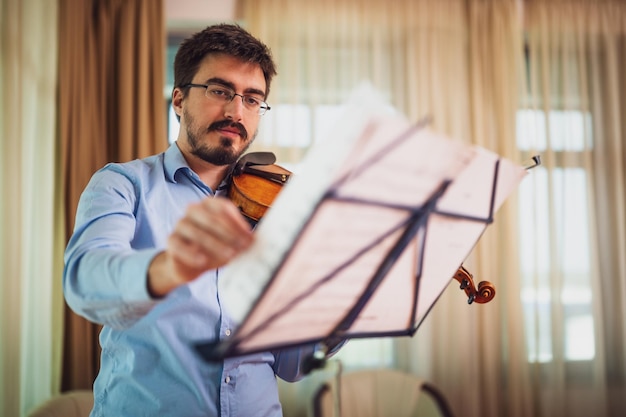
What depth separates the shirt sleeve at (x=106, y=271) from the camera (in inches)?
25.9

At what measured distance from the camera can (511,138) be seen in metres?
2.88

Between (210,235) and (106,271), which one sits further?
(106,271)

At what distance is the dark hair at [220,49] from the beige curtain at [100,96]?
134cm

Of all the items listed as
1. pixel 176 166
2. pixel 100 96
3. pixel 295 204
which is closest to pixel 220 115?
pixel 176 166

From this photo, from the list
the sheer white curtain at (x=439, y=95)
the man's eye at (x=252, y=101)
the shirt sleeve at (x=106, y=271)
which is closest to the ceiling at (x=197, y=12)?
the sheer white curtain at (x=439, y=95)

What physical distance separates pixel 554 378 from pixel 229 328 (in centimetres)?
236

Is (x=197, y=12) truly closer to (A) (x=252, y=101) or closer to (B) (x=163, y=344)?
(A) (x=252, y=101)

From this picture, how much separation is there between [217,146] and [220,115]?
0.07 meters

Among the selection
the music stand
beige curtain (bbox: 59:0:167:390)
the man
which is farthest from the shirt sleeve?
beige curtain (bbox: 59:0:167:390)

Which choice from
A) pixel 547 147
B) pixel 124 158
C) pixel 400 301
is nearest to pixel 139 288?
pixel 400 301

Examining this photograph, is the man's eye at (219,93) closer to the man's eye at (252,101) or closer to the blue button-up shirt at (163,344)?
the man's eye at (252,101)

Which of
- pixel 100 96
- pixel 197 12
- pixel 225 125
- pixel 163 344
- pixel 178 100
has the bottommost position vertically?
pixel 163 344

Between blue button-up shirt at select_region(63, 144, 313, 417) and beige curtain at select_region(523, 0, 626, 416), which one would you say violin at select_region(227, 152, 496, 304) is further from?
beige curtain at select_region(523, 0, 626, 416)

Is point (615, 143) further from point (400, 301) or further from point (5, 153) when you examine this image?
point (5, 153)
